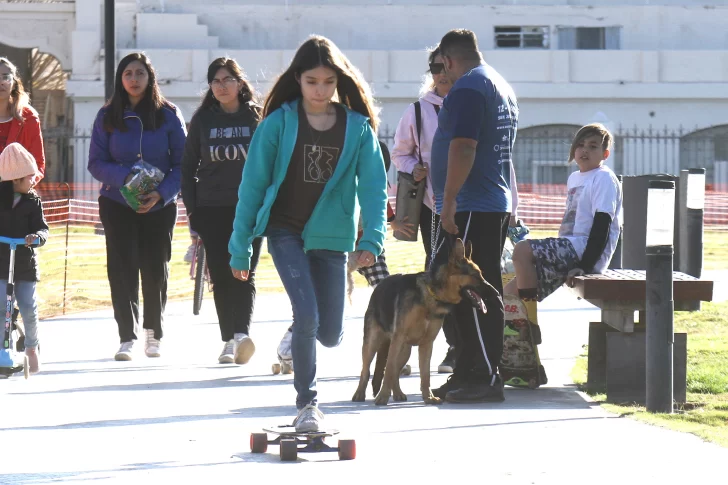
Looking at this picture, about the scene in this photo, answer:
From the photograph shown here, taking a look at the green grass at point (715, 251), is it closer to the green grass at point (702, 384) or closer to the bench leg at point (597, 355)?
the green grass at point (702, 384)

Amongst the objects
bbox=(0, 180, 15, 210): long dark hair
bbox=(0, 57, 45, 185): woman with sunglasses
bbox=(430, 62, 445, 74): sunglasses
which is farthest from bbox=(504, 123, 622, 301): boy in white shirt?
bbox=(0, 57, 45, 185): woman with sunglasses

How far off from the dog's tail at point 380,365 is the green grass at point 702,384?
125cm

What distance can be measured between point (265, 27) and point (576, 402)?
114ft

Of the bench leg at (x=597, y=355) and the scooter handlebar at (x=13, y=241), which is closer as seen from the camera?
the bench leg at (x=597, y=355)

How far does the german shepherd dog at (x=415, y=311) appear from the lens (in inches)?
307

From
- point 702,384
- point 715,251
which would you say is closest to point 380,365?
point 702,384

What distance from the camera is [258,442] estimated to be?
625 centimetres

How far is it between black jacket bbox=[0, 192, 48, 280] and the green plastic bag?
2.51 ft

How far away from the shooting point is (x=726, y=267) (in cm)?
2195

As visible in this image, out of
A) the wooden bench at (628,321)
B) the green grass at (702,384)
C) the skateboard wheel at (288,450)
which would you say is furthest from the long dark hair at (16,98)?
the skateboard wheel at (288,450)

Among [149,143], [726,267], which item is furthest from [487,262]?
[726,267]

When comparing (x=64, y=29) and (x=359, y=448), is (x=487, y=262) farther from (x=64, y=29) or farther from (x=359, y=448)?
(x=64, y=29)

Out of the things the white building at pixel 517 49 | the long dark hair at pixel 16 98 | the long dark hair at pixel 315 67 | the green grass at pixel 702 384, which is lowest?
the green grass at pixel 702 384

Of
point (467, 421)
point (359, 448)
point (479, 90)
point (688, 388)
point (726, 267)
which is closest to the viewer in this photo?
point (359, 448)
